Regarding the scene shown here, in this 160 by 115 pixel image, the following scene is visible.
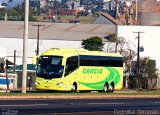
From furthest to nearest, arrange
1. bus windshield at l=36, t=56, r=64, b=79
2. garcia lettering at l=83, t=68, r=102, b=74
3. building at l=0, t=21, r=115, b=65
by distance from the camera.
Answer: building at l=0, t=21, r=115, b=65 < garcia lettering at l=83, t=68, r=102, b=74 < bus windshield at l=36, t=56, r=64, b=79

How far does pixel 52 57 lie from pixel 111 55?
10114 mm

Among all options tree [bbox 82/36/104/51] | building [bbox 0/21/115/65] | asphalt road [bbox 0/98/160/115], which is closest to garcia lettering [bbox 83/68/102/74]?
asphalt road [bbox 0/98/160/115]

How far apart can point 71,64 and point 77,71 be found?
0.90m

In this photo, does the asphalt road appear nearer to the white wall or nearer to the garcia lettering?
the garcia lettering

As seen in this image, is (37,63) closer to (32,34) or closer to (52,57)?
(52,57)

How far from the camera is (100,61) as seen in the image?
59875 millimetres

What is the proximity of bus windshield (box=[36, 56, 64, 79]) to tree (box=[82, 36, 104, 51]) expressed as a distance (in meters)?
58.6

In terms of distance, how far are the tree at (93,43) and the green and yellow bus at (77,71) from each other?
49.1 m

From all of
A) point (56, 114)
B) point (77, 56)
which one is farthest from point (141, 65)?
point (56, 114)

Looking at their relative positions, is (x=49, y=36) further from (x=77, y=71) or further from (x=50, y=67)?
(x=50, y=67)

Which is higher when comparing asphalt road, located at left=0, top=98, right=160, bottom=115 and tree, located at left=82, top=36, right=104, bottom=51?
tree, located at left=82, top=36, right=104, bottom=51

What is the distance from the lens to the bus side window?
53.7 m

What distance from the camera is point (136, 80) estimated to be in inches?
4035

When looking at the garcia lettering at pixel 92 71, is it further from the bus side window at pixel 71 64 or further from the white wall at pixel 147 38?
the white wall at pixel 147 38
